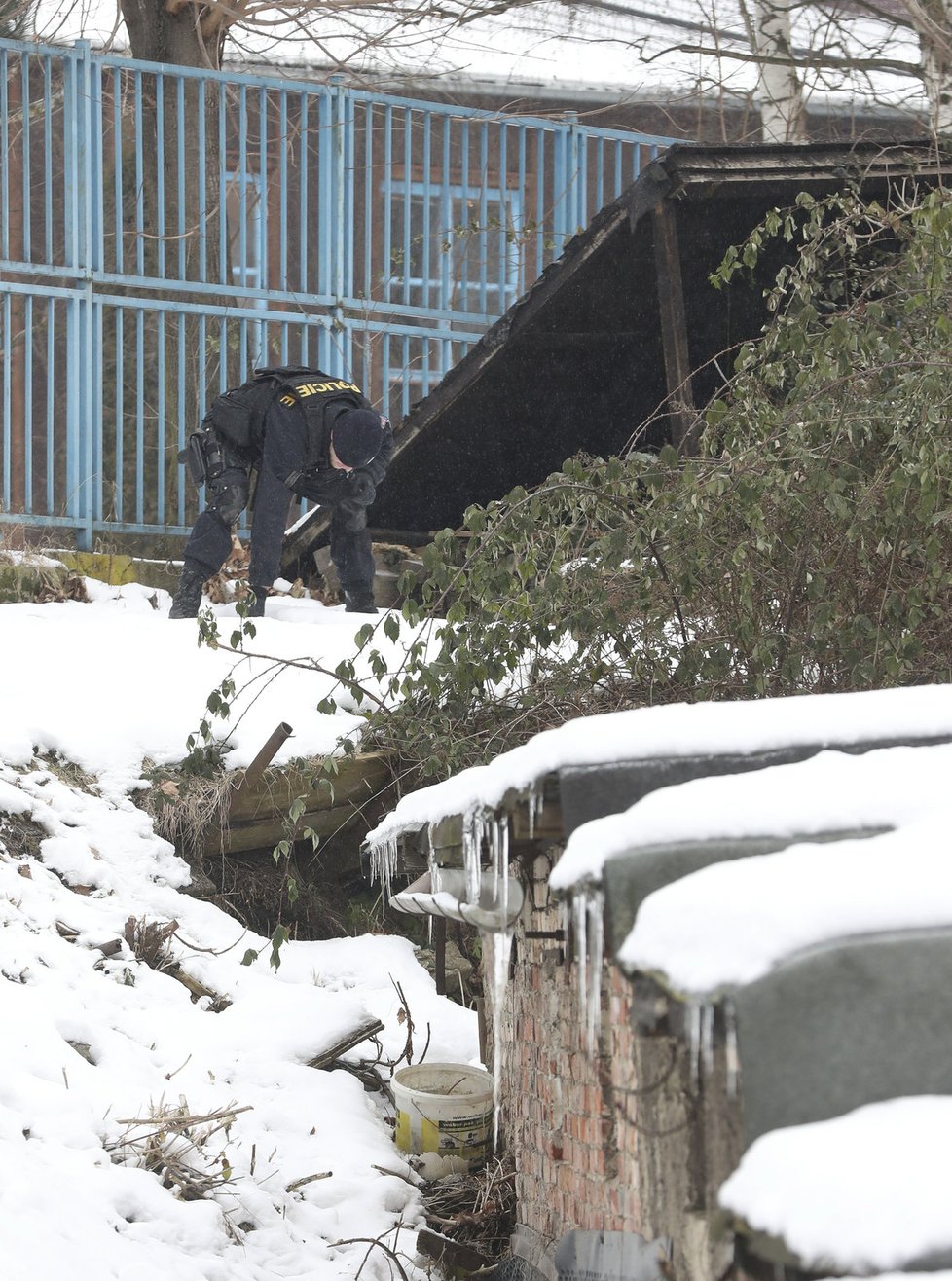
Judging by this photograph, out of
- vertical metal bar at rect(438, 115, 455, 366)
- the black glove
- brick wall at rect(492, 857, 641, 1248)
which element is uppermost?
vertical metal bar at rect(438, 115, 455, 366)

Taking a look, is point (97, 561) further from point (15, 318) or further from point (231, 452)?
point (15, 318)

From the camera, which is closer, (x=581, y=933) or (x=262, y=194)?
(x=581, y=933)

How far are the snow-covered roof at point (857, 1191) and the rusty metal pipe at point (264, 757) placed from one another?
151 inches

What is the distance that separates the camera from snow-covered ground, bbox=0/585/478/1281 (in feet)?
11.2

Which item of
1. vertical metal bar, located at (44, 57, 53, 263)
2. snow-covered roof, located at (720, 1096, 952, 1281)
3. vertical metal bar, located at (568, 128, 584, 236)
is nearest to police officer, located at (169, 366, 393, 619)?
vertical metal bar, located at (44, 57, 53, 263)

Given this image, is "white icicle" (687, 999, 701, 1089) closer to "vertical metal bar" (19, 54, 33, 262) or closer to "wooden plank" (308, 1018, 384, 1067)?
"wooden plank" (308, 1018, 384, 1067)

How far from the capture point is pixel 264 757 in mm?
5176

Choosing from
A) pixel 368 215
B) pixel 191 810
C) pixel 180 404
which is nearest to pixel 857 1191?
pixel 191 810

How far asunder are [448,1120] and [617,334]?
5.28m

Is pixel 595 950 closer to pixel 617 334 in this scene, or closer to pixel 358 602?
pixel 358 602

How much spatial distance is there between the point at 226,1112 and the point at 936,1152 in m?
2.80

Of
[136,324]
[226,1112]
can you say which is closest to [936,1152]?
[226,1112]

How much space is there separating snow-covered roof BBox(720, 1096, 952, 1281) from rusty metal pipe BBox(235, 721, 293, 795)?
383 cm

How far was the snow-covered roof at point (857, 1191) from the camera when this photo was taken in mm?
1330
